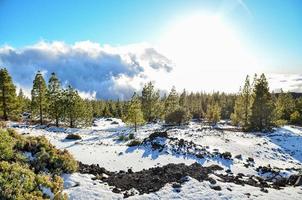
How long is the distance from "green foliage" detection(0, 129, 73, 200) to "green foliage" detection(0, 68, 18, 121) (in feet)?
132

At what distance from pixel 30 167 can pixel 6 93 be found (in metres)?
45.9

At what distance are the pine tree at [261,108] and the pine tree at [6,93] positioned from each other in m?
43.6

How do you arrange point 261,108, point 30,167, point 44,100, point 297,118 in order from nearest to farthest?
point 30,167, point 261,108, point 44,100, point 297,118

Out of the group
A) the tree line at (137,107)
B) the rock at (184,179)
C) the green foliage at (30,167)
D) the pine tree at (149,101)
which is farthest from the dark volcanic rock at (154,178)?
the pine tree at (149,101)

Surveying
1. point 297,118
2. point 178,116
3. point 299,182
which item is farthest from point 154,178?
point 297,118

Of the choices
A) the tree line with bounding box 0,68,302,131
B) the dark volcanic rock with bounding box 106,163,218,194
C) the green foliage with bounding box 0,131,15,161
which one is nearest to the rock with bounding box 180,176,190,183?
the dark volcanic rock with bounding box 106,163,218,194

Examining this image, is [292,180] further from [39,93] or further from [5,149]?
[39,93]

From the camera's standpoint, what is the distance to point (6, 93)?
193ft

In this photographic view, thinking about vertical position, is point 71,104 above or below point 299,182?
above

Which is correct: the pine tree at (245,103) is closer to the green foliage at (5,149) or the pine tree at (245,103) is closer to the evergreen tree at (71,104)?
the evergreen tree at (71,104)

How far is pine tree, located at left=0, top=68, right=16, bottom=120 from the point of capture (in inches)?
2290

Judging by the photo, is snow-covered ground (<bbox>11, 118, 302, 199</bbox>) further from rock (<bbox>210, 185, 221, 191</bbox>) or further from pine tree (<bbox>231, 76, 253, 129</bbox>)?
pine tree (<bbox>231, 76, 253, 129</bbox>)

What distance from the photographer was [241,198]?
52.3 feet

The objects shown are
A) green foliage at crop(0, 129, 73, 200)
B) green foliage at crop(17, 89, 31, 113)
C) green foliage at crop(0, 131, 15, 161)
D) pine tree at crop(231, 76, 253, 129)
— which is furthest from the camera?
pine tree at crop(231, 76, 253, 129)
